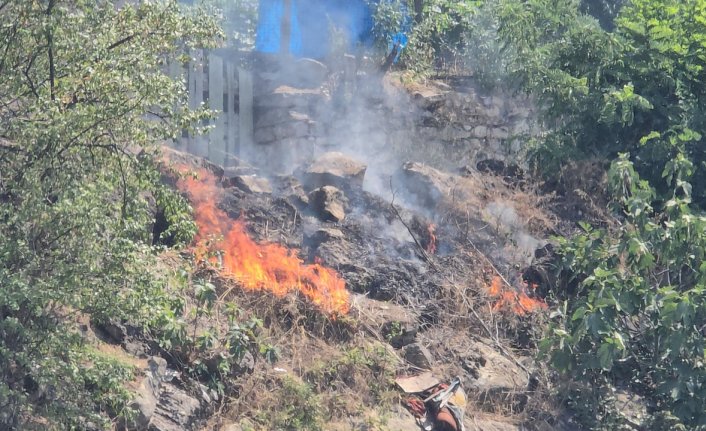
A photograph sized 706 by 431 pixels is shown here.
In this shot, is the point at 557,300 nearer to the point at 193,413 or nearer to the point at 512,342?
the point at 512,342

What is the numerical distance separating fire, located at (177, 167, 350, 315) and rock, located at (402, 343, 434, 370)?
2.69 feet

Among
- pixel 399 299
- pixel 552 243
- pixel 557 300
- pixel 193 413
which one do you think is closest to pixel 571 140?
pixel 552 243

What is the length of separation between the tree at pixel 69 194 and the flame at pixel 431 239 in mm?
6143

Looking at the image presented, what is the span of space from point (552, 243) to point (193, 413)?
20.5 ft

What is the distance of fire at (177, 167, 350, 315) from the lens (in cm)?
1058

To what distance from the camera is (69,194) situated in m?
6.52

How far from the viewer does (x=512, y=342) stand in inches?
463

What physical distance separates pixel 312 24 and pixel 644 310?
366 inches

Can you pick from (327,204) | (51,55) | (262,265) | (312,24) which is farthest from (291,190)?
(51,55)

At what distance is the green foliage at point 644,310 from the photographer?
9.59 metres

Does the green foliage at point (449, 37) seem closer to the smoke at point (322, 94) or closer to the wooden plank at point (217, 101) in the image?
the smoke at point (322, 94)

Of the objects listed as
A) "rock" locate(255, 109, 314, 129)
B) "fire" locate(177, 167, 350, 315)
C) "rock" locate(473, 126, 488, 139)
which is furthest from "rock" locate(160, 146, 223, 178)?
"rock" locate(473, 126, 488, 139)

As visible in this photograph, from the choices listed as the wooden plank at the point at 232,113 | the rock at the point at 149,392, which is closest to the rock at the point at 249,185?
Result: the wooden plank at the point at 232,113

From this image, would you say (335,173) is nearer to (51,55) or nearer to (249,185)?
(249,185)
